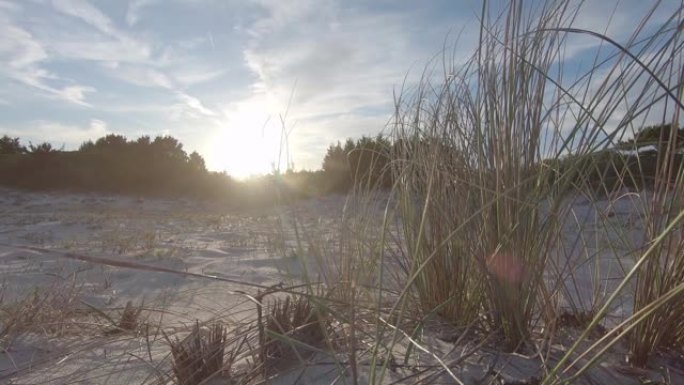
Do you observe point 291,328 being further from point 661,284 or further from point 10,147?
point 10,147

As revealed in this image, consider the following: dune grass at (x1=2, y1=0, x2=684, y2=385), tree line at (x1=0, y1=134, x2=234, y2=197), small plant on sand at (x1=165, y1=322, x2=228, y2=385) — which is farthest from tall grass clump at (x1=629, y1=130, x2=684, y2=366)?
tree line at (x1=0, y1=134, x2=234, y2=197)

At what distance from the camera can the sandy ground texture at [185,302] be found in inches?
45.5

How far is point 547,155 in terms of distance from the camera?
132 centimetres

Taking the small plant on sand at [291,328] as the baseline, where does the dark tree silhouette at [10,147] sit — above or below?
above

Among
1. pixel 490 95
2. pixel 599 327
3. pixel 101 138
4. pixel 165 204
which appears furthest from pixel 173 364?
pixel 101 138

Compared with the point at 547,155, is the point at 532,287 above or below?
below

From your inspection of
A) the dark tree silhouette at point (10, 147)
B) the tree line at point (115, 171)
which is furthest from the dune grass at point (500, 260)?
the dark tree silhouette at point (10, 147)

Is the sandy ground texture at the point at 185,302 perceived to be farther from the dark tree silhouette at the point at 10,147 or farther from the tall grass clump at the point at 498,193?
the dark tree silhouette at the point at 10,147

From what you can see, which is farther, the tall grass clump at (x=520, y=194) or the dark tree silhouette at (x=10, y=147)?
the dark tree silhouette at (x=10, y=147)

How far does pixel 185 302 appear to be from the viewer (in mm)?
2242

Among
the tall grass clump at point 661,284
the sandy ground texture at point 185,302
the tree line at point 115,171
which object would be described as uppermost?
the tree line at point 115,171

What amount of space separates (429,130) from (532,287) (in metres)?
0.59

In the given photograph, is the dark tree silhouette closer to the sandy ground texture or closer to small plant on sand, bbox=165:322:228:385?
the sandy ground texture

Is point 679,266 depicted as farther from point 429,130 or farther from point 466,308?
point 429,130
